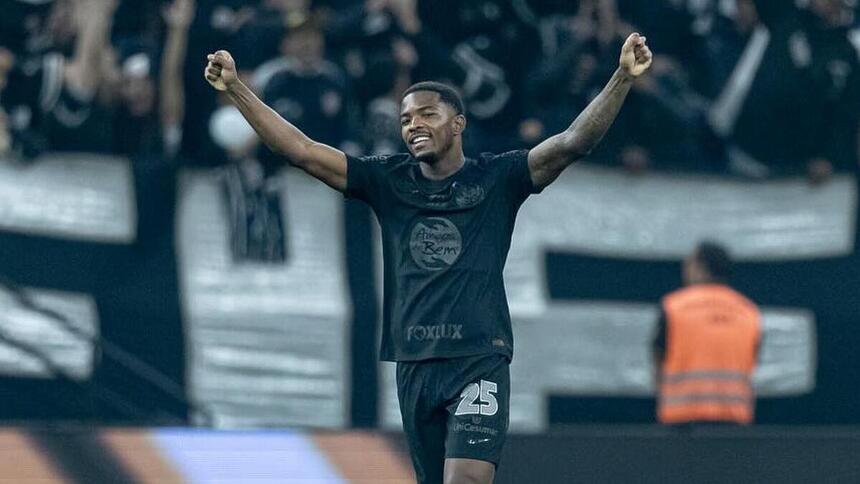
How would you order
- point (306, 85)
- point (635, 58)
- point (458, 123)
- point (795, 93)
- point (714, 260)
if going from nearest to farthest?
point (635, 58) → point (458, 123) → point (714, 260) → point (306, 85) → point (795, 93)

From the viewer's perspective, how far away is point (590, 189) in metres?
11.9

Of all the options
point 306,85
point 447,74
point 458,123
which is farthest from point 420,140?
point 447,74

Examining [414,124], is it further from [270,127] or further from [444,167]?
[270,127]

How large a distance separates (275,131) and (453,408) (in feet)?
3.86

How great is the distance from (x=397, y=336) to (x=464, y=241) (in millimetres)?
418

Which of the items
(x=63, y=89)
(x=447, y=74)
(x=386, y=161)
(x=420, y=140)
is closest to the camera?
(x=420, y=140)

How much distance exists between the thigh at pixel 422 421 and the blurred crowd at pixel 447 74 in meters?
4.73

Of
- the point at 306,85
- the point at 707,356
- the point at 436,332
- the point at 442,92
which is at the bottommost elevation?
the point at 707,356

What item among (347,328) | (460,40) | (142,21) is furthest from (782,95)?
(142,21)

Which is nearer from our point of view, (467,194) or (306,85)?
(467,194)

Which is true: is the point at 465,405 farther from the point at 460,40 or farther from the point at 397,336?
the point at 460,40

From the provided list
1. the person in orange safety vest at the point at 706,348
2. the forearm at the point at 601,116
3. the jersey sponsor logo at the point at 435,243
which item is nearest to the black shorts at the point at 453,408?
the jersey sponsor logo at the point at 435,243

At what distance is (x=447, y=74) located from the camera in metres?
11.4

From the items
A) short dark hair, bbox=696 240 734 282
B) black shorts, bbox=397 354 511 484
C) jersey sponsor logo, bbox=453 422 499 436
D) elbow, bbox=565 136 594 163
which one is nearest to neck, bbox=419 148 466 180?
elbow, bbox=565 136 594 163
